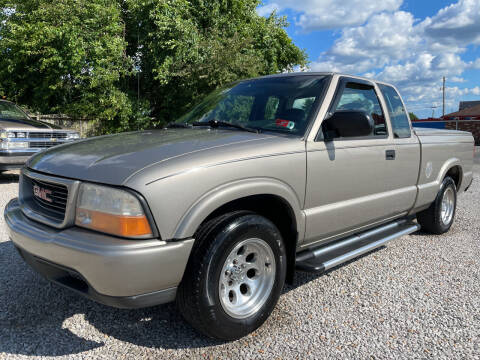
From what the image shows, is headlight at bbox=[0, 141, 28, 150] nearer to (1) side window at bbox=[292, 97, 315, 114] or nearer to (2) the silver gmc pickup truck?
(2) the silver gmc pickup truck

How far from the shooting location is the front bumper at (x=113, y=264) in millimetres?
2088

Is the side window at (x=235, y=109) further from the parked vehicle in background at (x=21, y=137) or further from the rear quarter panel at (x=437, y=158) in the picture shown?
Answer: the parked vehicle in background at (x=21, y=137)

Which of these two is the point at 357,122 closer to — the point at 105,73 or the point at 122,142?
the point at 122,142

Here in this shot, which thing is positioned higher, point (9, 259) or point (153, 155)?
point (153, 155)

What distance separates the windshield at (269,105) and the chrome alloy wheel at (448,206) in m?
2.86

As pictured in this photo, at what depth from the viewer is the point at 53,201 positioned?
247cm

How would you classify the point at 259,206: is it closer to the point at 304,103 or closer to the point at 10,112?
the point at 304,103

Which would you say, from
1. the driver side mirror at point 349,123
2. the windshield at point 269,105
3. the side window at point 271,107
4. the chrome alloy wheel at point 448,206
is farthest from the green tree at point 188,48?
the driver side mirror at point 349,123

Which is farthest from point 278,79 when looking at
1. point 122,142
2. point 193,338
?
point 193,338

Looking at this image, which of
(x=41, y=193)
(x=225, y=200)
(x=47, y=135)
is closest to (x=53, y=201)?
(x=41, y=193)

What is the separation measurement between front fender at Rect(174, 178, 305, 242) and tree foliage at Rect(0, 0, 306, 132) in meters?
12.4

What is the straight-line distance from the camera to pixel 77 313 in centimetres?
296

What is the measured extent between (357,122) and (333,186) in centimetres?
53

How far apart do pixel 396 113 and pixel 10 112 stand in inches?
349
